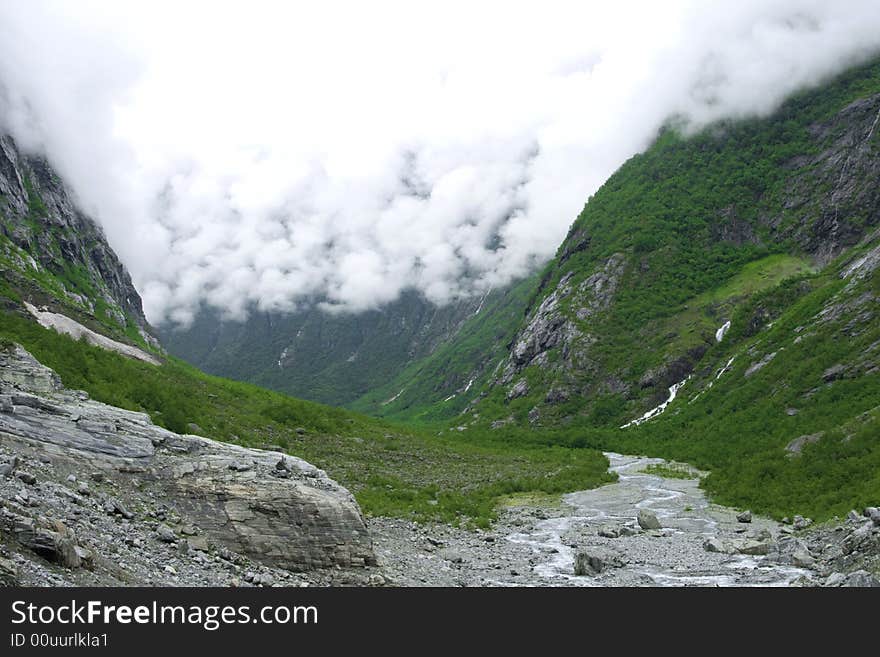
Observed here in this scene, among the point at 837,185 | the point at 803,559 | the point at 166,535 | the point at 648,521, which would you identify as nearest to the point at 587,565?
the point at 803,559

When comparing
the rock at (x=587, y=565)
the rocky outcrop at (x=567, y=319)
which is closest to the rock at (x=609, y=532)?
the rock at (x=587, y=565)

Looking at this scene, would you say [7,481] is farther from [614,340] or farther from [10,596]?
[614,340]

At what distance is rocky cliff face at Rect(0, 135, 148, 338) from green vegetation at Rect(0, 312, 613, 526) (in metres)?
25.1

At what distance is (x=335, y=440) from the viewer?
5850 centimetres

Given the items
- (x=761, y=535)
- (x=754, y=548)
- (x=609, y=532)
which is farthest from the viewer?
(x=609, y=532)

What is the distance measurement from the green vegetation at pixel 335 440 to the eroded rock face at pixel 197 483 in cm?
960

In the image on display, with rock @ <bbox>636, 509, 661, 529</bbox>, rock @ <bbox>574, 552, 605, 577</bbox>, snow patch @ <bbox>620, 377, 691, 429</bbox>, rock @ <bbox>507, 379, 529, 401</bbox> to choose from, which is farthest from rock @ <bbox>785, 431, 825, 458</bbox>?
rock @ <bbox>507, 379, 529, 401</bbox>

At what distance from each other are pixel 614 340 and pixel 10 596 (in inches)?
5828

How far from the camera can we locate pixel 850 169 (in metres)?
152

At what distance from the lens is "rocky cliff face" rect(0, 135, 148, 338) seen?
8756cm

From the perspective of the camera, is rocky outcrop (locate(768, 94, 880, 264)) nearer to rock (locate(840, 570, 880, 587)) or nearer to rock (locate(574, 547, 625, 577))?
rock (locate(574, 547, 625, 577))

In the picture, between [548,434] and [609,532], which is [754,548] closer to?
[609,532]

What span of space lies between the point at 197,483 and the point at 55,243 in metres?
107

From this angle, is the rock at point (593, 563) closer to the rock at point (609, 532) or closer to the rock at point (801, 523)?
the rock at point (609, 532)
